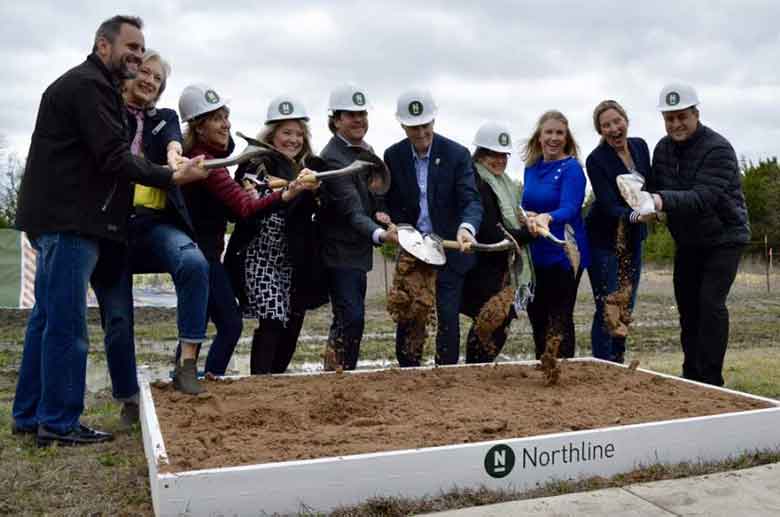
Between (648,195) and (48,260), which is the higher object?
(648,195)

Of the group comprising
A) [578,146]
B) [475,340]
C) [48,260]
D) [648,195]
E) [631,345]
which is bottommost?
[631,345]

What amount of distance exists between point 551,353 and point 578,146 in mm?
1769

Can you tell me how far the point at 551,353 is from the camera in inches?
205

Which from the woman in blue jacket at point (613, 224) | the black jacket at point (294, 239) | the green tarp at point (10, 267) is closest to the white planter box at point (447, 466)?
the black jacket at point (294, 239)

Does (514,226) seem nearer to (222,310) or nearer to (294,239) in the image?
(294,239)

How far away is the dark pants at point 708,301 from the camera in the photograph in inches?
223

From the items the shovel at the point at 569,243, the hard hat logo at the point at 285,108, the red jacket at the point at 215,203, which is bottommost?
the shovel at the point at 569,243

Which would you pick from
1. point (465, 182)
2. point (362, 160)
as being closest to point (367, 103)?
point (362, 160)

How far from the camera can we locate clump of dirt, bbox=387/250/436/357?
5.34 meters

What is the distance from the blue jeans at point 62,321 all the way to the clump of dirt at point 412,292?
1883mm

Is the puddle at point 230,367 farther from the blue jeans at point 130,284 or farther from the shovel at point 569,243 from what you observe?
the blue jeans at point 130,284

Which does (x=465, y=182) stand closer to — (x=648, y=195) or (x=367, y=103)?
(x=367, y=103)

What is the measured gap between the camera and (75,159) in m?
4.18

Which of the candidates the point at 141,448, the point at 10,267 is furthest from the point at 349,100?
the point at 10,267
